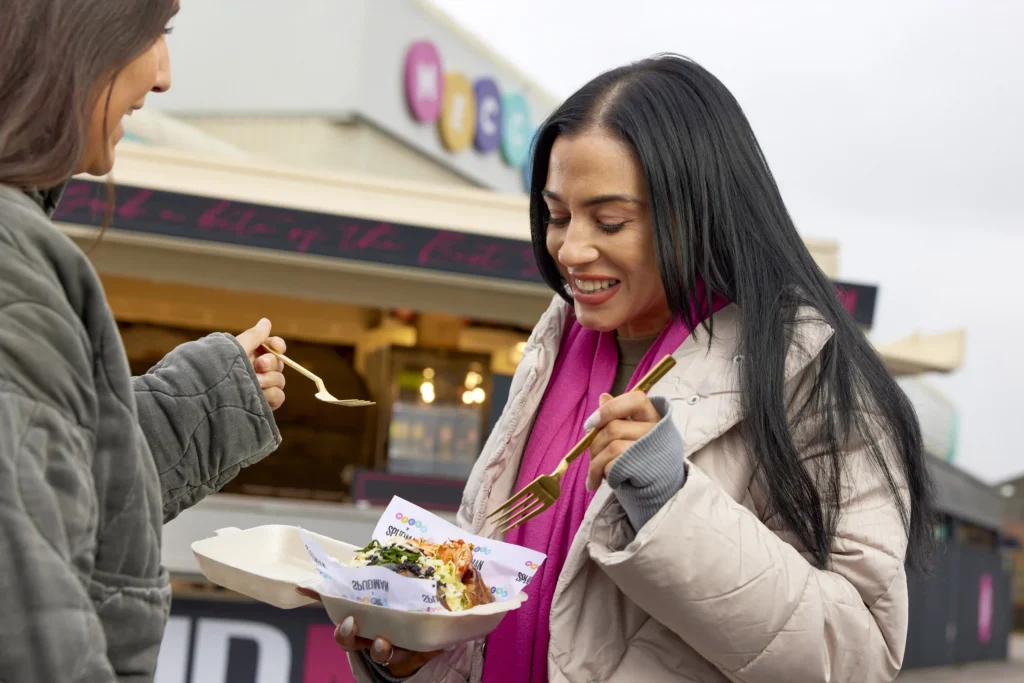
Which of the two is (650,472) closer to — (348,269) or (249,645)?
(249,645)

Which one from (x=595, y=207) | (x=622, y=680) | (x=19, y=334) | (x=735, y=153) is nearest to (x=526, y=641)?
(x=622, y=680)

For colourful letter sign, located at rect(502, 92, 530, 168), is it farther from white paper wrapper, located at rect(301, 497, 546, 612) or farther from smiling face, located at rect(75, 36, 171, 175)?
smiling face, located at rect(75, 36, 171, 175)

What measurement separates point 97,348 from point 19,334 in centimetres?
11

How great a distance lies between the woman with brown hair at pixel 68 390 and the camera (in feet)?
3.89

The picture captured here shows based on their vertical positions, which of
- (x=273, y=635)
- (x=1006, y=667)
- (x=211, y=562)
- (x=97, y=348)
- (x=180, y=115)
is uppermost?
(x=180, y=115)

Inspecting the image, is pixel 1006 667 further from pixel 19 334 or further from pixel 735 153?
pixel 19 334

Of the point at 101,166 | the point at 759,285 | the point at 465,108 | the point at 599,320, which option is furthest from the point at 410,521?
the point at 465,108

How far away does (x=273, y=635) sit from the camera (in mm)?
5711

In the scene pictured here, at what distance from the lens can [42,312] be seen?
4.12 feet

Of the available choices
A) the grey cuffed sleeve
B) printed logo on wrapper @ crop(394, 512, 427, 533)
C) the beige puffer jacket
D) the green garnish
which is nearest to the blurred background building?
printed logo on wrapper @ crop(394, 512, 427, 533)

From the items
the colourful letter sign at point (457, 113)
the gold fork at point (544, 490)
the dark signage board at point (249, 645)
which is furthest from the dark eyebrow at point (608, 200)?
the colourful letter sign at point (457, 113)

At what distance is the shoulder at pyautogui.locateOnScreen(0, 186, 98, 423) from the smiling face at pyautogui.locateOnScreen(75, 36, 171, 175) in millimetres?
137

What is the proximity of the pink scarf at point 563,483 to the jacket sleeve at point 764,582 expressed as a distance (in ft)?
0.90

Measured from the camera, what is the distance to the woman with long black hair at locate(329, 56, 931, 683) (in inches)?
67.9
